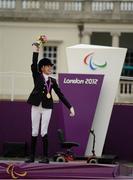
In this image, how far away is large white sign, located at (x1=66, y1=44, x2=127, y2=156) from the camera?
46.2ft

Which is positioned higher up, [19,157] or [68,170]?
[68,170]

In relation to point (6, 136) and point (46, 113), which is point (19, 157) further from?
point (46, 113)

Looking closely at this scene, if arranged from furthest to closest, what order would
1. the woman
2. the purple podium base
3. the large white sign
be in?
the large white sign → the woman → the purple podium base

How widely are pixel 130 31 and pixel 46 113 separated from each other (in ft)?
94.6

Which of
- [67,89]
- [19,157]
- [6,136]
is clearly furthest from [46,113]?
[6,136]

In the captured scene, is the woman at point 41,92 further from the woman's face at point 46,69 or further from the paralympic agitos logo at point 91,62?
the paralympic agitos logo at point 91,62

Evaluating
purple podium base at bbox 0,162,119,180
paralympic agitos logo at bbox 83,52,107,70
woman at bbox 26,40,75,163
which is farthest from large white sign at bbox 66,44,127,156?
purple podium base at bbox 0,162,119,180

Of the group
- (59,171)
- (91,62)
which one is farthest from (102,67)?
(59,171)

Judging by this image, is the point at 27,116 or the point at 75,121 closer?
the point at 75,121

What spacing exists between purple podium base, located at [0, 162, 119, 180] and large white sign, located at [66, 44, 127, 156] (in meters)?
7.64

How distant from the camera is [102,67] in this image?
14.2 m

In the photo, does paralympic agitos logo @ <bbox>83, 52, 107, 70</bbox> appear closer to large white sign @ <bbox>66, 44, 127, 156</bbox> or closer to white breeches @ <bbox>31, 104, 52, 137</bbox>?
large white sign @ <bbox>66, 44, 127, 156</bbox>

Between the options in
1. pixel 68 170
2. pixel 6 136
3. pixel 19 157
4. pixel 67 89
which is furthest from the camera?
pixel 6 136

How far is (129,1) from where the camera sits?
37.5 metres
